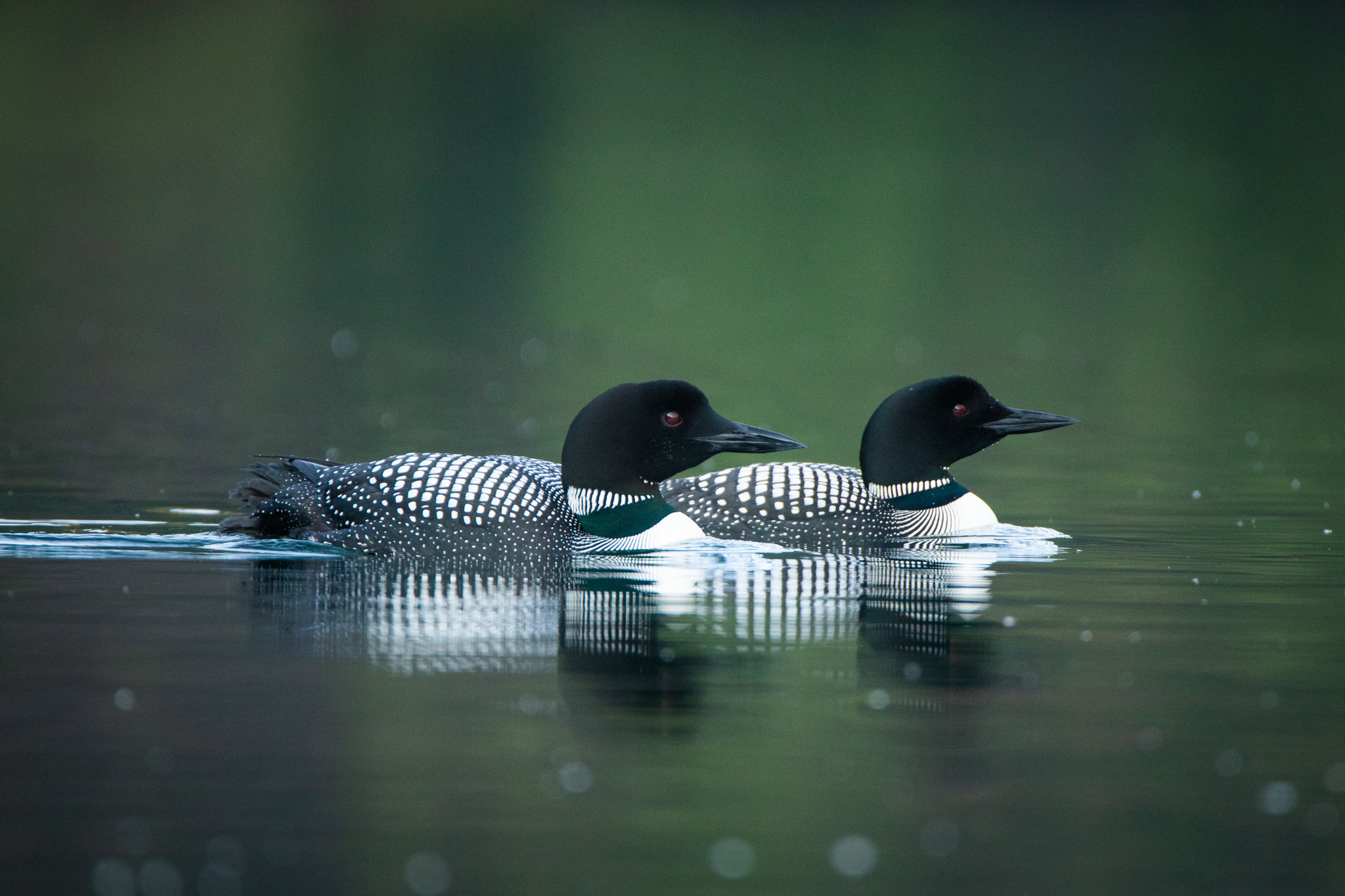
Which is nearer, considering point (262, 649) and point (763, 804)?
point (763, 804)

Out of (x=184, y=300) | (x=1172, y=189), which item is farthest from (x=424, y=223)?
(x=1172, y=189)

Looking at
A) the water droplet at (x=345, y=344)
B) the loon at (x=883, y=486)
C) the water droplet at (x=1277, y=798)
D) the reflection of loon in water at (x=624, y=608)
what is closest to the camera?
the water droplet at (x=1277, y=798)

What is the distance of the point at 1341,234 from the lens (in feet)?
95.2

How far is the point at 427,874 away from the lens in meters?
3.55

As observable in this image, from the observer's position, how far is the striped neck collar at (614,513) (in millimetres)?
6996

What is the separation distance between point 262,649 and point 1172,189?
3089 centimetres

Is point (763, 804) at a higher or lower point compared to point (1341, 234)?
lower

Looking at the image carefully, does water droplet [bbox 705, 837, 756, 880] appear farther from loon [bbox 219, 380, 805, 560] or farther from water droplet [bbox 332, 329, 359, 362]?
water droplet [bbox 332, 329, 359, 362]

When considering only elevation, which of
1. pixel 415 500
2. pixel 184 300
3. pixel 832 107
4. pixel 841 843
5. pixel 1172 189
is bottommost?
pixel 841 843

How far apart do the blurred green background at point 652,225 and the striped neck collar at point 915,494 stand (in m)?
0.95

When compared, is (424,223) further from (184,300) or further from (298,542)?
(298,542)

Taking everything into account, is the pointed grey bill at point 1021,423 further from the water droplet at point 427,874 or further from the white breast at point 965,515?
the water droplet at point 427,874

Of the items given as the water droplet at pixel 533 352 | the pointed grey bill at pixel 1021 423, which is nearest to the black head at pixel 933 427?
the pointed grey bill at pixel 1021 423

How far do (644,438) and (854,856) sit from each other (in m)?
3.47
